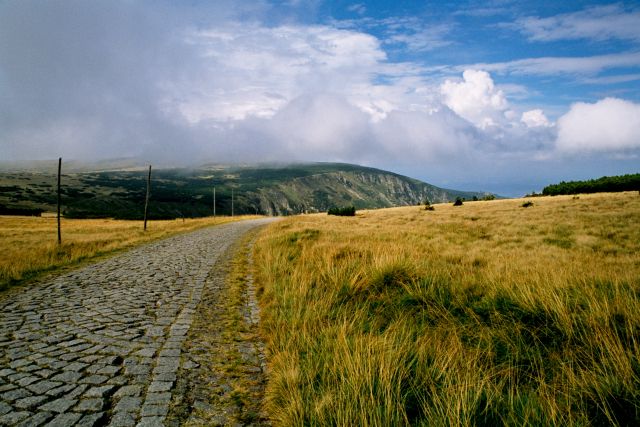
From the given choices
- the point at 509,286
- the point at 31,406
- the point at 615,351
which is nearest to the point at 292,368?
the point at 31,406

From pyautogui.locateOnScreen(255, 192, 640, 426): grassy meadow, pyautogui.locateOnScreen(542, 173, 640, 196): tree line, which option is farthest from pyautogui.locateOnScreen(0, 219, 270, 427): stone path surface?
pyautogui.locateOnScreen(542, 173, 640, 196): tree line

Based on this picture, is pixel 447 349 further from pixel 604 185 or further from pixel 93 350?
pixel 604 185

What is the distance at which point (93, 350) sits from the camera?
4336 mm

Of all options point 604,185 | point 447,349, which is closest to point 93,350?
point 447,349

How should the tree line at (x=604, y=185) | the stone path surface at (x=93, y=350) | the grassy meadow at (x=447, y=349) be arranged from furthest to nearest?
the tree line at (x=604, y=185) → the stone path surface at (x=93, y=350) → the grassy meadow at (x=447, y=349)

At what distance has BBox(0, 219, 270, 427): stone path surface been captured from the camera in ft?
10.1

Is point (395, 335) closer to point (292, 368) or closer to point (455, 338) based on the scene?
point (455, 338)

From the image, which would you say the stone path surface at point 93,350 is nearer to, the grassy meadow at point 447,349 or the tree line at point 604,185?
the grassy meadow at point 447,349

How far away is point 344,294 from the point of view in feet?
19.7

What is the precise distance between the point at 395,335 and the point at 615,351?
195 cm

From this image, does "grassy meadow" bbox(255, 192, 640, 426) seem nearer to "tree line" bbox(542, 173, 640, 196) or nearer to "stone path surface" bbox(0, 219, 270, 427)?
"stone path surface" bbox(0, 219, 270, 427)

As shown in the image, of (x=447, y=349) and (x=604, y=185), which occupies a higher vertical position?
(x=604, y=185)

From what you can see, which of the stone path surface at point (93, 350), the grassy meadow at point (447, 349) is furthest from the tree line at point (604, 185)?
the stone path surface at point (93, 350)

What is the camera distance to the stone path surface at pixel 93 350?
3072mm
